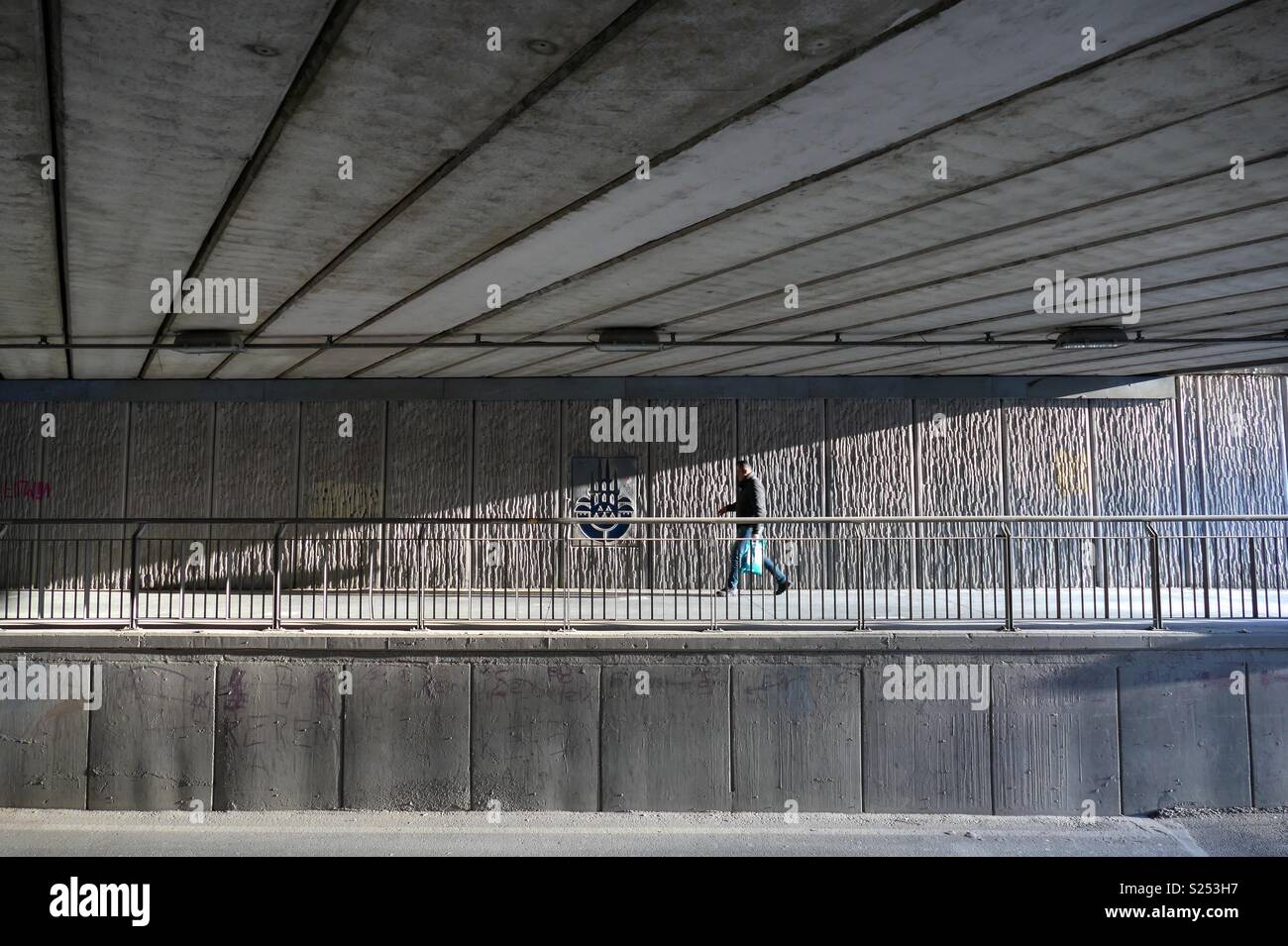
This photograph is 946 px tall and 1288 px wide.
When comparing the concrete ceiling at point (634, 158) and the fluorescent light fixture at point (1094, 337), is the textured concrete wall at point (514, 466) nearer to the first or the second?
the concrete ceiling at point (634, 158)

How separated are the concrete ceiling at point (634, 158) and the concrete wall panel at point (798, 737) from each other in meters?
4.07

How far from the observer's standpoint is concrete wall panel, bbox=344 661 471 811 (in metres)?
9.33

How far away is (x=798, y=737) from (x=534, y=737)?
2.70 meters

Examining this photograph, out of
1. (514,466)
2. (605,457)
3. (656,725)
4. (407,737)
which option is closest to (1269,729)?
(656,725)

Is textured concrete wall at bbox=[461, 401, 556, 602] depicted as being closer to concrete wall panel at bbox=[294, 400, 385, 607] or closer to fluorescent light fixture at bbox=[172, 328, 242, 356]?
concrete wall panel at bbox=[294, 400, 385, 607]

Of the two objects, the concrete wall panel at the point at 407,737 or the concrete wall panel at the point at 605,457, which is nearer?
the concrete wall panel at the point at 407,737

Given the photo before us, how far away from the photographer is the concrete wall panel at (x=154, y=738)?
9.36m

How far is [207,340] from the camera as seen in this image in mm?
11375

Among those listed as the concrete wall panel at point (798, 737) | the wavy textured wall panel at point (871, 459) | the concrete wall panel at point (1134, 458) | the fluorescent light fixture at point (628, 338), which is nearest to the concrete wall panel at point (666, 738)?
the concrete wall panel at point (798, 737)

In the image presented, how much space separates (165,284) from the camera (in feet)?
29.8

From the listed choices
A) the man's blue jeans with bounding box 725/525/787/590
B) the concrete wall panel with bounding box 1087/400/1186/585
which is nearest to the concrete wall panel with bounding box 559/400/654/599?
the man's blue jeans with bounding box 725/525/787/590

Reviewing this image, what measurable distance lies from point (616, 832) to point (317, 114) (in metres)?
6.76

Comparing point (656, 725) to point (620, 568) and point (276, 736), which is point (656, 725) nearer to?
point (276, 736)
